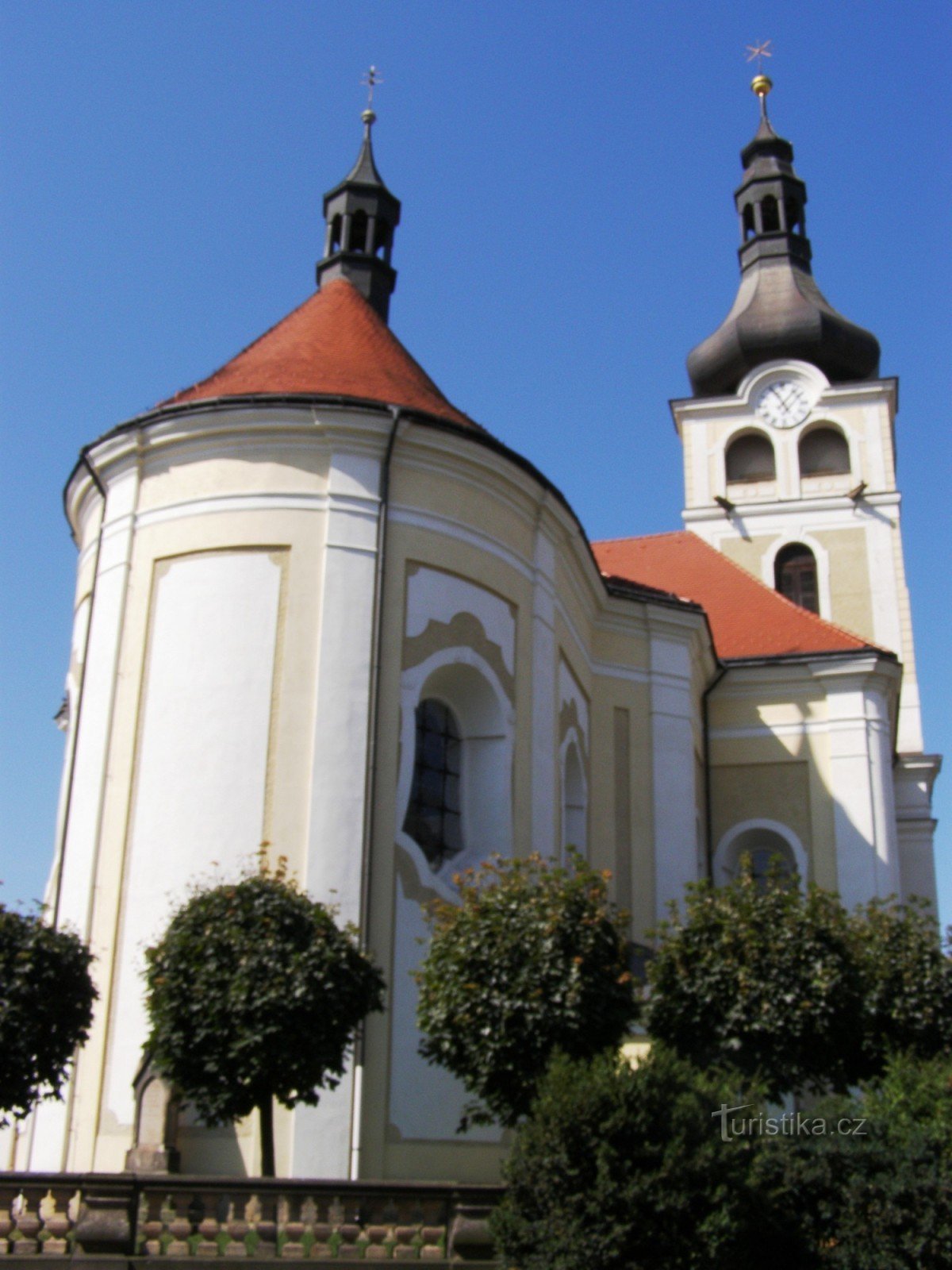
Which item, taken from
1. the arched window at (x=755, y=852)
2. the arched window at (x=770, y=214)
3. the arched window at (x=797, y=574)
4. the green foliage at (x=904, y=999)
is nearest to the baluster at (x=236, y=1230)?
the green foliage at (x=904, y=999)

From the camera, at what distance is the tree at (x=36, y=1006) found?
39.5ft

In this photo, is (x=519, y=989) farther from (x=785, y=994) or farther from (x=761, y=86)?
(x=761, y=86)

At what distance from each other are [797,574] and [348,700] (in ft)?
67.0

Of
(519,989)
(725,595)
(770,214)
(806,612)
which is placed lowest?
(519,989)

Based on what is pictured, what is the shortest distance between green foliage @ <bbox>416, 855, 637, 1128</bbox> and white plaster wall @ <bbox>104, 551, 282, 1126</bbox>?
3210mm

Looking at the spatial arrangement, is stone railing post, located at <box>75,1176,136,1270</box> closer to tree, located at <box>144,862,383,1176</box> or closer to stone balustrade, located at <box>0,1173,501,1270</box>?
stone balustrade, located at <box>0,1173,501,1270</box>

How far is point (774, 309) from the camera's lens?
3669 cm

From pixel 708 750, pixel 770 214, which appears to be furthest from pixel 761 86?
pixel 708 750

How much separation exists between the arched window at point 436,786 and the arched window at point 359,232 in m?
10.4

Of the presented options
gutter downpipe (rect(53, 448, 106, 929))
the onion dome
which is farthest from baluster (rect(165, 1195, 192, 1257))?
the onion dome

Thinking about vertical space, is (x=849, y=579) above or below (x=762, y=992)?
above

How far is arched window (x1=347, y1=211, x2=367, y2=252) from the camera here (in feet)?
80.7

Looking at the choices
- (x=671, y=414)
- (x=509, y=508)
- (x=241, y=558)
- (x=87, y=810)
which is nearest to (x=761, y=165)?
(x=671, y=414)

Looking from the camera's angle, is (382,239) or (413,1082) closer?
(413,1082)
